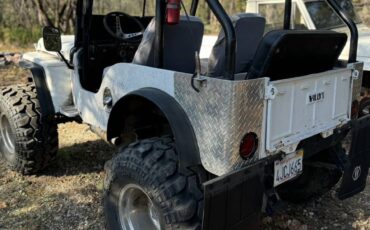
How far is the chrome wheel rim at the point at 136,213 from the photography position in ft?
9.70

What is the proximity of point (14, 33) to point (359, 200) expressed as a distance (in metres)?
13.1

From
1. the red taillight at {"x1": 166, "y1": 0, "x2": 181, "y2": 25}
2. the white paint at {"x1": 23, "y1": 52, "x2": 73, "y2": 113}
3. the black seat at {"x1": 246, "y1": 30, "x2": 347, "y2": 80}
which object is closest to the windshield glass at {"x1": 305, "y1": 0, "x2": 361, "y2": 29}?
the black seat at {"x1": 246, "y1": 30, "x2": 347, "y2": 80}

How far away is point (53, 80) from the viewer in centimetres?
416

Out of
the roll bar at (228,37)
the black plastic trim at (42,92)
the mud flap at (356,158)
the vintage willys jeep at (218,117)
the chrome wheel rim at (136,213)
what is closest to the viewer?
the roll bar at (228,37)

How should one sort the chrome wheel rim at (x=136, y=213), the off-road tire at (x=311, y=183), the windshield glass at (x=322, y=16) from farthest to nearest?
1. the windshield glass at (x=322, y=16)
2. the off-road tire at (x=311, y=183)
3. the chrome wheel rim at (x=136, y=213)

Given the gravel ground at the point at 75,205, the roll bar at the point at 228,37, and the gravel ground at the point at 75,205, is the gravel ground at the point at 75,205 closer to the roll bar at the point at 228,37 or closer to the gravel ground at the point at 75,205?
the gravel ground at the point at 75,205

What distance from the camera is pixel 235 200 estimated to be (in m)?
2.36

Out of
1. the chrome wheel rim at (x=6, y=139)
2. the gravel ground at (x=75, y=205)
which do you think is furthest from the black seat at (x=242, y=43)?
the chrome wheel rim at (x=6, y=139)

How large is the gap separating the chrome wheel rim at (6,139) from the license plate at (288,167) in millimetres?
3039

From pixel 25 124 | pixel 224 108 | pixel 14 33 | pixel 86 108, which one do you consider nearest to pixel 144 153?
pixel 224 108

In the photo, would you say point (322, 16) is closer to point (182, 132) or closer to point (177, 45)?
point (177, 45)

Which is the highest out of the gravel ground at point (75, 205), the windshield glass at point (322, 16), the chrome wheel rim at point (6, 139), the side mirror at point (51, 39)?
the windshield glass at point (322, 16)

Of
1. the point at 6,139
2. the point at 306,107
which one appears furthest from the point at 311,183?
the point at 6,139

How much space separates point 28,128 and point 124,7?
1.60 m
